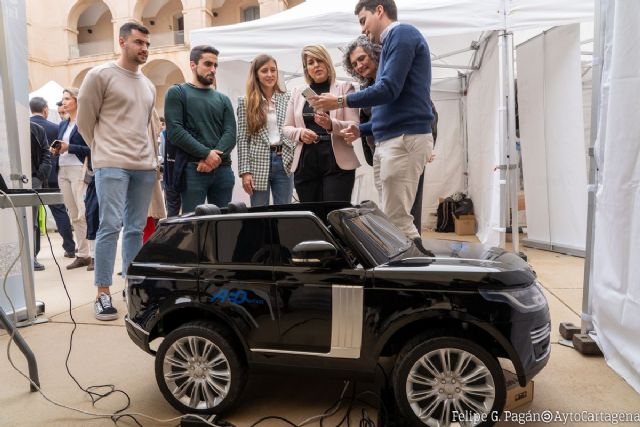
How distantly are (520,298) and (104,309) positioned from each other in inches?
122

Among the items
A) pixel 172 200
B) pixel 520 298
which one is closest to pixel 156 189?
pixel 172 200

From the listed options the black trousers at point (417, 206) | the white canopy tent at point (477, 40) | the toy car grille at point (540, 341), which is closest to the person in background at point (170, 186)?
the black trousers at point (417, 206)

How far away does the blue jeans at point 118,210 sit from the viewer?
3432mm

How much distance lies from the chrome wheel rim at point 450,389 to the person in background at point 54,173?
564 cm

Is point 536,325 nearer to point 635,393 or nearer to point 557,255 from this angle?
point 635,393

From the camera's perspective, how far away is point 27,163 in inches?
138

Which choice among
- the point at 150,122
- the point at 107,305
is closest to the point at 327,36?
the point at 150,122

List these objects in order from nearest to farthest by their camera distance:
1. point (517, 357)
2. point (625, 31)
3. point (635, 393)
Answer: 1. point (517, 357)
2. point (635, 393)
3. point (625, 31)

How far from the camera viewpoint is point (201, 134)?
12.1 feet

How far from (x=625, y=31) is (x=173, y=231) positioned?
255 cm

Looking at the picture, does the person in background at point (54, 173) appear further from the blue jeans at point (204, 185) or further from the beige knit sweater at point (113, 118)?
the blue jeans at point (204, 185)

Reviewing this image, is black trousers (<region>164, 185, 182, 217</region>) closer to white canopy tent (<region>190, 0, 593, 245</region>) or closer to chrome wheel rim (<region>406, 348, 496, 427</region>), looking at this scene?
white canopy tent (<region>190, 0, 593, 245</region>)

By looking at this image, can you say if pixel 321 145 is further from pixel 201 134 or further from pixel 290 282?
pixel 290 282

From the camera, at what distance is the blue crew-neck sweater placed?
8.73ft
